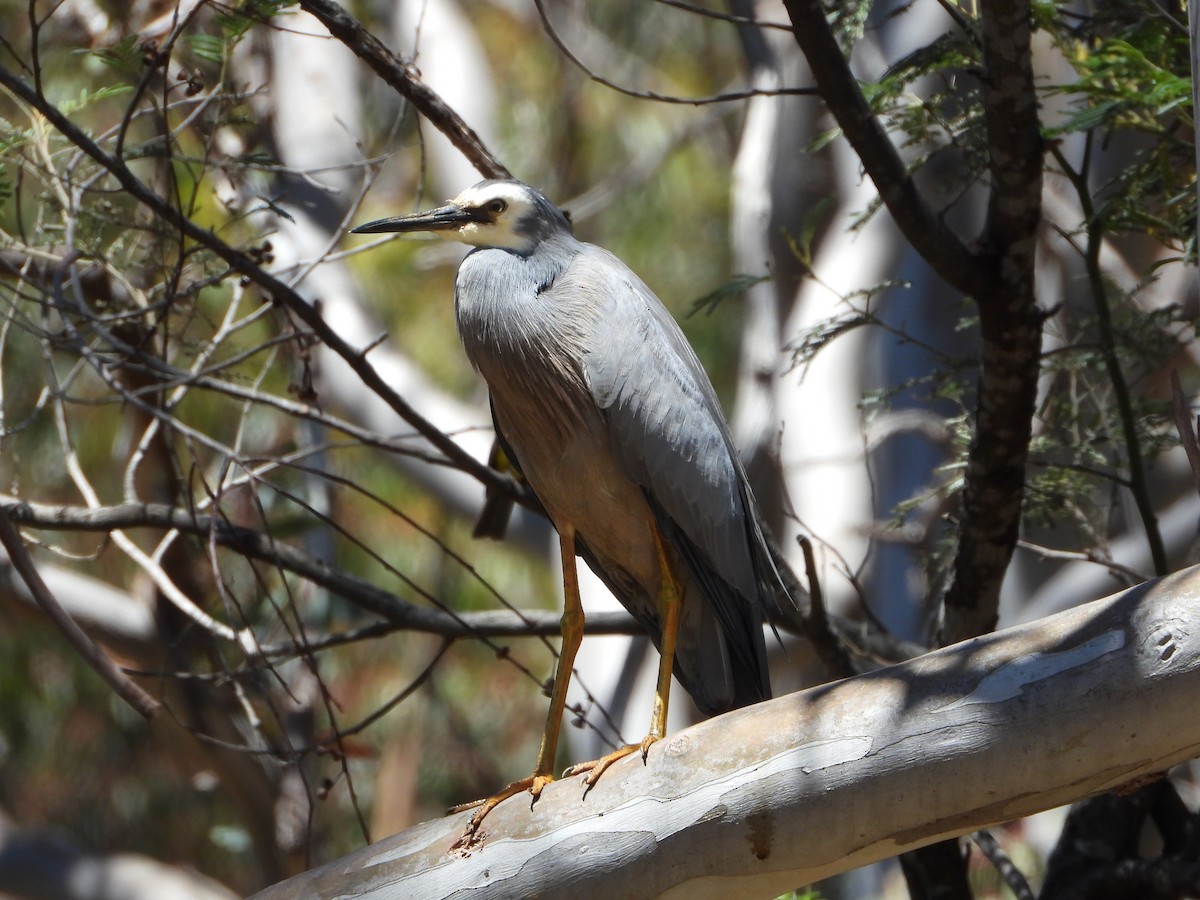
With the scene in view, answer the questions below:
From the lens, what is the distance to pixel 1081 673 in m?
2.09

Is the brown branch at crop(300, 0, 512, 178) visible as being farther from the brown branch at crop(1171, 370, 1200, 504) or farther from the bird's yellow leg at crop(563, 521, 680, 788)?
the brown branch at crop(1171, 370, 1200, 504)

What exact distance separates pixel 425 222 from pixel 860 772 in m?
1.83

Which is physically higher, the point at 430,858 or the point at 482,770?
the point at 482,770

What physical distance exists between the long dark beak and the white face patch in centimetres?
2

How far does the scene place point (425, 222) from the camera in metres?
3.25

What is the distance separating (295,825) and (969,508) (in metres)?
3.98

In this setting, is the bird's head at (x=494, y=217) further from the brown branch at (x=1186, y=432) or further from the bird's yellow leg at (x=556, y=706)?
the brown branch at (x=1186, y=432)

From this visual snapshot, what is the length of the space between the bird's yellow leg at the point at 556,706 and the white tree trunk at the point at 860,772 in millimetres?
108

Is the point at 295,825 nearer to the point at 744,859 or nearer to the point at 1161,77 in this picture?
the point at 744,859

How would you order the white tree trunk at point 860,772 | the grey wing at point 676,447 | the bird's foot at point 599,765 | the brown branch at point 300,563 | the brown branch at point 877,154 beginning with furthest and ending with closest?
the brown branch at point 300,563 < the grey wing at point 676,447 < the brown branch at point 877,154 < the bird's foot at point 599,765 < the white tree trunk at point 860,772

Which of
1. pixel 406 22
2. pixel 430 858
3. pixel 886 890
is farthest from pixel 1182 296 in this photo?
pixel 406 22

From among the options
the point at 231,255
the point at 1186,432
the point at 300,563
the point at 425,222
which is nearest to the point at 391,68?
the point at 425,222

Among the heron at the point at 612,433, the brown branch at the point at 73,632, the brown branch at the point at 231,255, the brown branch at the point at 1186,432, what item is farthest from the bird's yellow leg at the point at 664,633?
the brown branch at the point at 1186,432

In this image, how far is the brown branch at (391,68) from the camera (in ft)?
10.4
